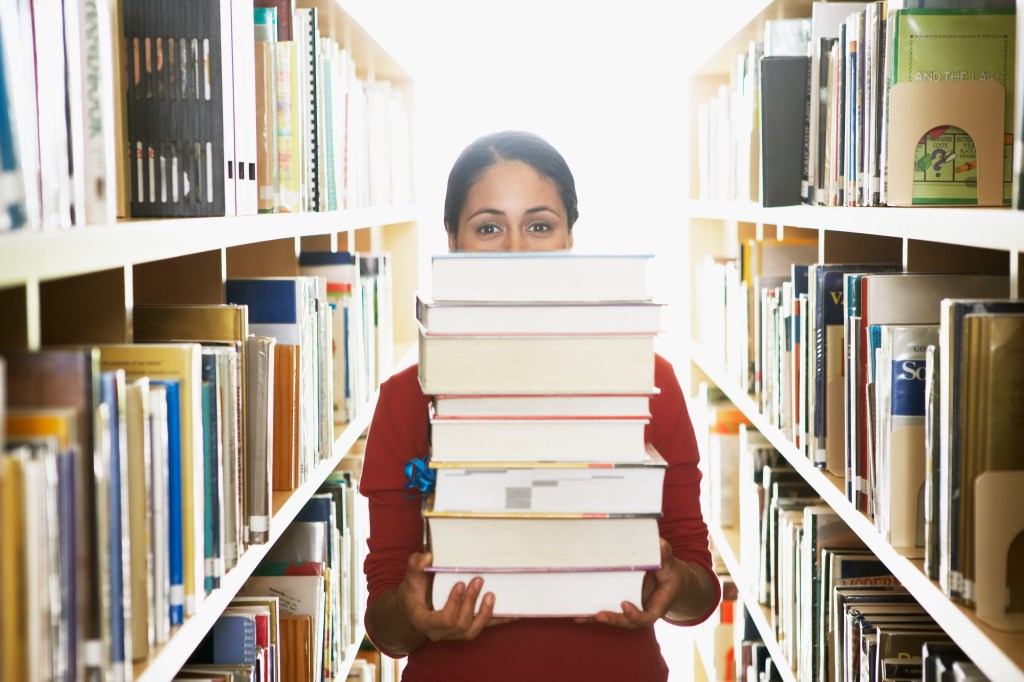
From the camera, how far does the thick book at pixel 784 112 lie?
1959mm

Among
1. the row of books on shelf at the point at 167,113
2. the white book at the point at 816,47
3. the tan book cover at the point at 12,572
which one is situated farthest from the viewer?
the white book at the point at 816,47

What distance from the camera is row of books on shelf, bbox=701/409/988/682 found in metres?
1.48

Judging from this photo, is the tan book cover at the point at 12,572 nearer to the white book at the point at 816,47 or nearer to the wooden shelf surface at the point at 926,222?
Result: the wooden shelf surface at the point at 926,222

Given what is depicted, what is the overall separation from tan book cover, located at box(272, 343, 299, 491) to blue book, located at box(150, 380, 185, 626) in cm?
58

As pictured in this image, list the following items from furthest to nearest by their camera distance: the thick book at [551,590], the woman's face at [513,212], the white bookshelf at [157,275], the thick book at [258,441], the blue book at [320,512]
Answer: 1. the blue book at [320,512]
2. the woman's face at [513,212]
3. the thick book at [258,441]
4. the thick book at [551,590]
5. the white bookshelf at [157,275]

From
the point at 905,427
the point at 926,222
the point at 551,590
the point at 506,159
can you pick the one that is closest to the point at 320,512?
Answer: the point at 506,159

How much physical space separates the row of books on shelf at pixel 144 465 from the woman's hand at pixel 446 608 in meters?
0.22

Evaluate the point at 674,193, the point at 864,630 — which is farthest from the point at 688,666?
the point at 864,630

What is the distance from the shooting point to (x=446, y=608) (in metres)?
1.25

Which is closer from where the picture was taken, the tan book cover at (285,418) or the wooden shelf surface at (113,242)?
the wooden shelf surface at (113,242)

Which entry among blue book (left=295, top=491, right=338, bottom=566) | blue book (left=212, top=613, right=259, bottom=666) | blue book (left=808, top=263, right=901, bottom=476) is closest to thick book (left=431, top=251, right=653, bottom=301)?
blue book (left=212, top=613, right=259, bottom=666)

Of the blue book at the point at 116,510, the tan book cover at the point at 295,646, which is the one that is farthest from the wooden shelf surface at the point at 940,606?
the tan book cover at the point at 295,646

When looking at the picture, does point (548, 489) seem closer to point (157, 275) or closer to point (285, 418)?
point (285, 418)

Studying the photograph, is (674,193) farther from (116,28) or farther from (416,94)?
(116,28)
